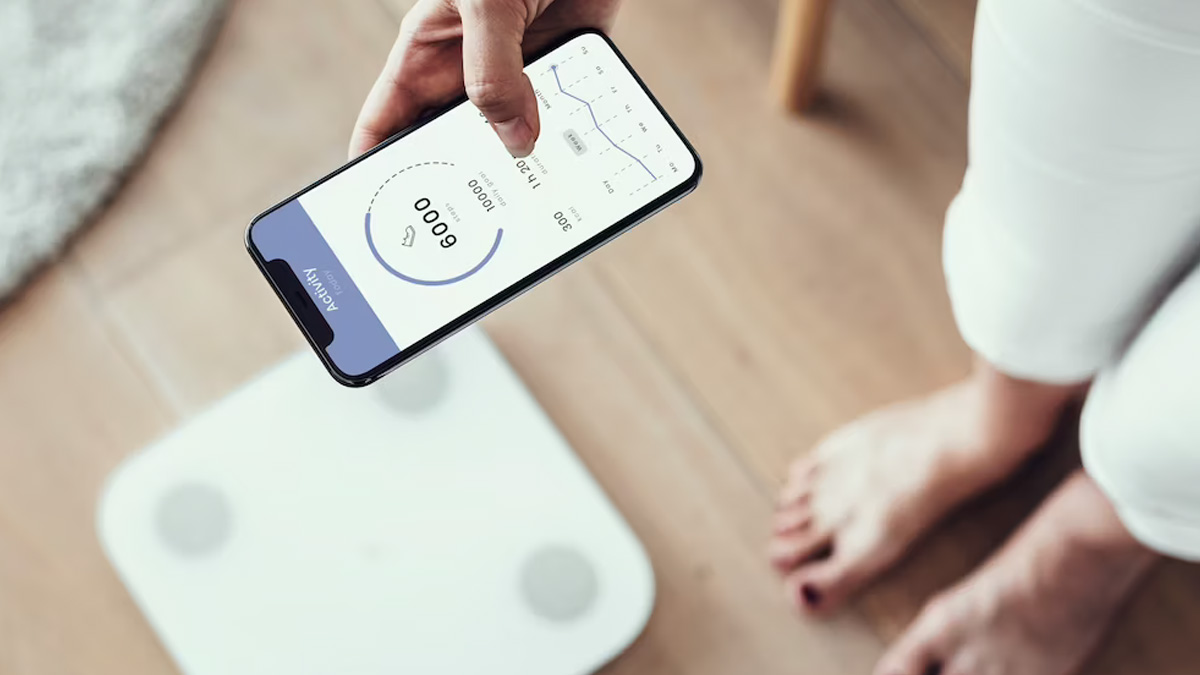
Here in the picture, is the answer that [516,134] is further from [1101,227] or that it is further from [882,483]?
[882,483]

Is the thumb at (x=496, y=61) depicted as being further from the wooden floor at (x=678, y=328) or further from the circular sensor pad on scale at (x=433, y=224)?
the wooden floor at (x=678, y=328)

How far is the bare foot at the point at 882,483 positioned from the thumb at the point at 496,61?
0.42 metres

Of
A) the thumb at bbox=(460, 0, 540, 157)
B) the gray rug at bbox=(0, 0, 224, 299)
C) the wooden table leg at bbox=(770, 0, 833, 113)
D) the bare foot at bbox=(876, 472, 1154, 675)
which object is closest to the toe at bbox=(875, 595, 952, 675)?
the bare foot at bbox=(876, 472, 1154, 675)

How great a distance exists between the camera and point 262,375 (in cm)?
87

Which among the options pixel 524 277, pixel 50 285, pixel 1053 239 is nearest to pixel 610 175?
pixel 524 277

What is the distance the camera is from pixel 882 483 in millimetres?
820

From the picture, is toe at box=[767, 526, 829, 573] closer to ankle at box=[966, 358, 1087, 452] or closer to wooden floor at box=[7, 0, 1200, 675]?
wooden floor at box=[7, 0, 1200, 675]

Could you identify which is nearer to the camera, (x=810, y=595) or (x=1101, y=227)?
(x=1101, y=227)

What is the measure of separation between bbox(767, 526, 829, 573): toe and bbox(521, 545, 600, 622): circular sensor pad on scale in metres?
0.14

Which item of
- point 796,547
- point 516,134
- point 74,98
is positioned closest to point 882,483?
point 796,547

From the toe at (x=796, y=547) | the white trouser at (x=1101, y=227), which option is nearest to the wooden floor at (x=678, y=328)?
the toe at (x=796, y=547)

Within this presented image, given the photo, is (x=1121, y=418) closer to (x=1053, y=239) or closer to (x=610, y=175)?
(x=1053, y=239)

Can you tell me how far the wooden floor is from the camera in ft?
2.78

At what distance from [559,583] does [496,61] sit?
0.47m
